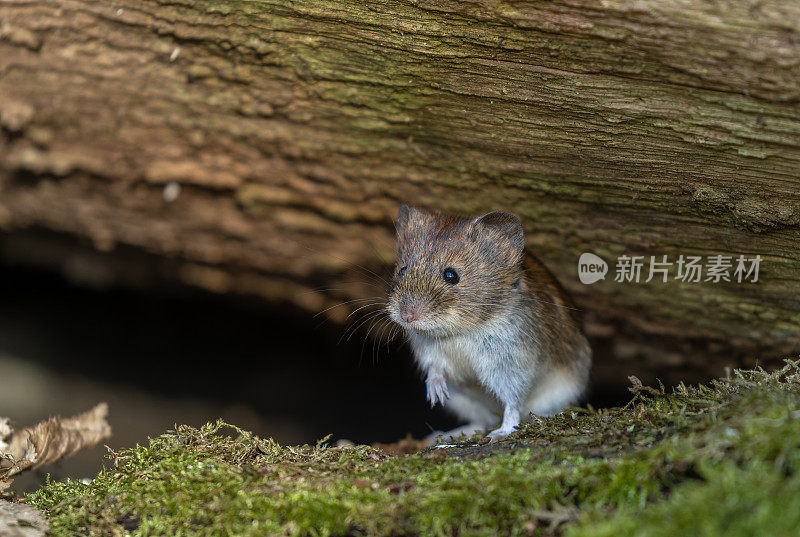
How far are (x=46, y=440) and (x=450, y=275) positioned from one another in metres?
2.90

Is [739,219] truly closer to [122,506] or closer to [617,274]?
[617,274]

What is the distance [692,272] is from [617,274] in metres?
0.64

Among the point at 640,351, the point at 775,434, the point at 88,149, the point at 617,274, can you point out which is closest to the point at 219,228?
the point at 88,149

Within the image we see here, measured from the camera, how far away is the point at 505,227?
495cm

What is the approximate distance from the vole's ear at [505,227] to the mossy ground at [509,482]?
4.62 ft

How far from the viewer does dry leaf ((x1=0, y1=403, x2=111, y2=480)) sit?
415 cm

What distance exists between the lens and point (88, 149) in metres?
6.80

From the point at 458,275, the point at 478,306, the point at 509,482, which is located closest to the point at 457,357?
the point at 478,306

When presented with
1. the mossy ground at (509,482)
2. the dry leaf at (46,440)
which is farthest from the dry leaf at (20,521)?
the dry leaf at (46,440)

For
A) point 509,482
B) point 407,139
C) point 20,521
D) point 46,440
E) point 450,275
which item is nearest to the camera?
point 509,482

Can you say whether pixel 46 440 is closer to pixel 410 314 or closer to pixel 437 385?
pixel 410 314

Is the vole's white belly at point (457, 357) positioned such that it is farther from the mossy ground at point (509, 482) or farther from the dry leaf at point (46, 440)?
the dry leaf at point (46, 440)

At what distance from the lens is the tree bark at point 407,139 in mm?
4031

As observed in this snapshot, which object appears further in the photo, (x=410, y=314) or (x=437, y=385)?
(x=437, y=385)
